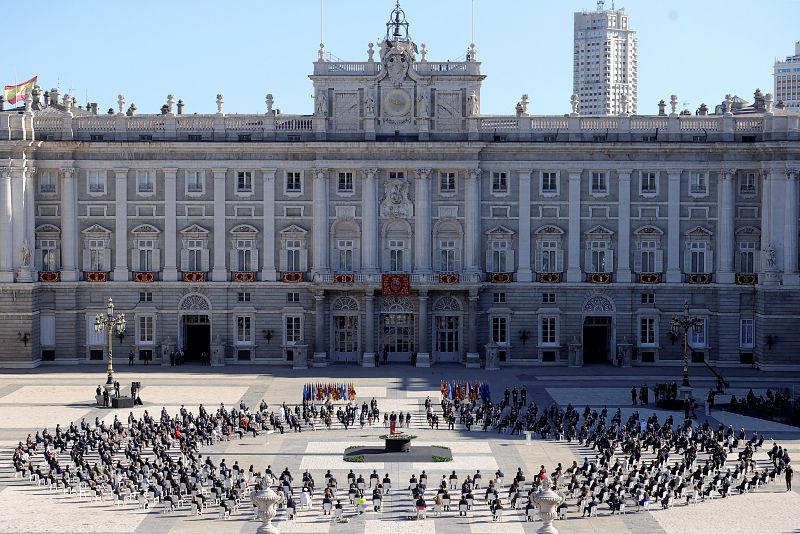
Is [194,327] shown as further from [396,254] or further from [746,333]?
[746,333]

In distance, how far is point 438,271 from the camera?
96.8 m

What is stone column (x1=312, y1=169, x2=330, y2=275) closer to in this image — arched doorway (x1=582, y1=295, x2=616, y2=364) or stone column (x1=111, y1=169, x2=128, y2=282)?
stone column (x1=111, y1=169, x2=128, y2=282)

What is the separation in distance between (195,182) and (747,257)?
41634mm

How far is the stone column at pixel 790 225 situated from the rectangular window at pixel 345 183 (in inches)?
1256

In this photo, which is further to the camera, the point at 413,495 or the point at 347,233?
the point at 347,233

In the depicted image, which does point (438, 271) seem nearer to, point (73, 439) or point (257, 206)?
point (257, 206)

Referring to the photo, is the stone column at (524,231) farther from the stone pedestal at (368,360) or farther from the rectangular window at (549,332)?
the stone pedestal at (368,360)

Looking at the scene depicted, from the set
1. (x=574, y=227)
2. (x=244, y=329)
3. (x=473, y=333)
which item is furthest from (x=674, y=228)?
(x=244, y=329)

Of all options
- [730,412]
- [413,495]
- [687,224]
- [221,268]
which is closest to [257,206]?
[221,268]

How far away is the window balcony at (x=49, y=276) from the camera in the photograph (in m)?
96.3

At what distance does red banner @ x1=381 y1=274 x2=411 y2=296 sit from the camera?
95.4 meters

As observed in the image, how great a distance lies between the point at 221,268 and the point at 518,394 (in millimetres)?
26855

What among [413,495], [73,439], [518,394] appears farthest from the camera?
[518,394]

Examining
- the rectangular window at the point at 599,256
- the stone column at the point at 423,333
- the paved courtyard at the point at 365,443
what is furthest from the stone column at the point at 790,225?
the stone column at the point at 423,333
